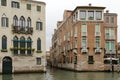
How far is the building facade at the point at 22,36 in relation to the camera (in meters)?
42.1

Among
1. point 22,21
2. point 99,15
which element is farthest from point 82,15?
point 22,21

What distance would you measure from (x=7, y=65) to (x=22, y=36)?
4633 millimetres

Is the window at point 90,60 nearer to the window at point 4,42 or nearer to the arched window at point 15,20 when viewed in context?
the arched window at point 15,20

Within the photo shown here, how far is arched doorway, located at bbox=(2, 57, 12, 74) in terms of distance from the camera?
1657 inches

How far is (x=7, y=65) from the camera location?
4234 cm

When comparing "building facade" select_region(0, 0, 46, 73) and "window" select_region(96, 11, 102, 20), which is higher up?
"window" select_region(96, 11, 102, 20)

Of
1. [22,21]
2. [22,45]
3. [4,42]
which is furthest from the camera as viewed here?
[22,21]

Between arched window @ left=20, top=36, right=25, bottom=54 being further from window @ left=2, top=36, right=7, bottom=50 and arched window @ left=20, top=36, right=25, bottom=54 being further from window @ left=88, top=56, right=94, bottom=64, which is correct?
window @ left=88, top=56, right=94, bottom=64

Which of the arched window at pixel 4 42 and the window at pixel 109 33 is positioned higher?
the window at pixel 109 33

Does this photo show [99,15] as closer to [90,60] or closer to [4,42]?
[90,60]

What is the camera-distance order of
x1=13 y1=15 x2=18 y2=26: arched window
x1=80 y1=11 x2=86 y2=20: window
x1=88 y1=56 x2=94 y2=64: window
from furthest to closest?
x1=80 y1=11 x2=86 y2=20: window < x1=88 y1=56 x2=94 y2=64: window < x1=13 y1=15 x2=18 y2=26: arched window

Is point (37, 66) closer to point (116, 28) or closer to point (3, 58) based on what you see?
point (3, 58)

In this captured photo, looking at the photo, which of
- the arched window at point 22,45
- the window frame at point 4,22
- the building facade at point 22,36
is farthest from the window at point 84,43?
the window frame at point 4,22

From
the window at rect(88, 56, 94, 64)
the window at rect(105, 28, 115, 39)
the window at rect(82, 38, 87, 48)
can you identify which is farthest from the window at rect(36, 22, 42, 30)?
the window at rect(105, 28, 115, 39)
